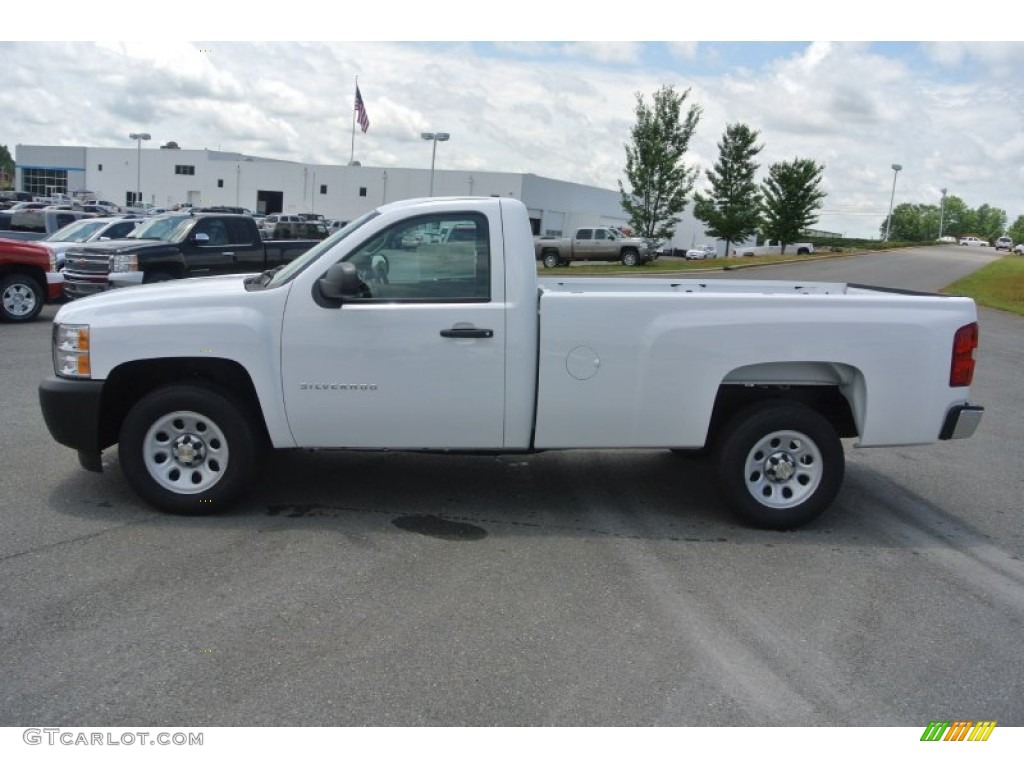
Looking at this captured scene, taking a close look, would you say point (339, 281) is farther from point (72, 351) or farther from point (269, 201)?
point (269, 201)

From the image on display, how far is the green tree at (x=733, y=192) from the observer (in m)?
43.3

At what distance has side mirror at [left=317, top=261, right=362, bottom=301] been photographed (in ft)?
17.8

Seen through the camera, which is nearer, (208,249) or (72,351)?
(72,351)

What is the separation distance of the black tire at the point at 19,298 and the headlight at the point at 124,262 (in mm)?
1238

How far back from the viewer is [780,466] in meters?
5.93

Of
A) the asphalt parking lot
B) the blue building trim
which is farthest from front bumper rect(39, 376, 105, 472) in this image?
the blue building trim

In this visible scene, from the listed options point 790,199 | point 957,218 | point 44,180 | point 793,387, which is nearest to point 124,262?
point 793,387

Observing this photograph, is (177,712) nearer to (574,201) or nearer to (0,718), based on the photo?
(0,718)

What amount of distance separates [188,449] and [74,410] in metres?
0.72

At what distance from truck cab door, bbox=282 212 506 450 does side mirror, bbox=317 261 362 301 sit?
0.11 m

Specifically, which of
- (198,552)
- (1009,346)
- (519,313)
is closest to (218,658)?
(198,552)

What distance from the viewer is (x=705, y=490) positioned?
22.6 ft

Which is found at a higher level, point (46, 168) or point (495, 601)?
point (46, 168)
